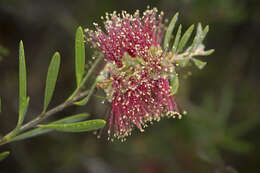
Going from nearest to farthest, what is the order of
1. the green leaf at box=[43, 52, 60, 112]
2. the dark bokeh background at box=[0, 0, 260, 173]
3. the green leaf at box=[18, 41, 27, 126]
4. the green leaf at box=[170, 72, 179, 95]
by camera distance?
the green leaf at box=[18, 41, 27, 126], the green leaf at box=[43, 52, 60, 112], the green leaf at box=[170, 72, 179, 95], the dark bokeh background at box=[0, 0, 260, 173]

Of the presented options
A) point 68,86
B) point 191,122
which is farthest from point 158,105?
point 68,86

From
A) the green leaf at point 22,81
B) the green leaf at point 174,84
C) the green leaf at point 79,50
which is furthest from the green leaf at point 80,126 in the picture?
the green leaf at point 174,84

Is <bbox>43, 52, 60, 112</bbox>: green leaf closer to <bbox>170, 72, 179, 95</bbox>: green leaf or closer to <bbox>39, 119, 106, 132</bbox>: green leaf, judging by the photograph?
<bbox>39, 119, 106, 132</bbox>: green leaf

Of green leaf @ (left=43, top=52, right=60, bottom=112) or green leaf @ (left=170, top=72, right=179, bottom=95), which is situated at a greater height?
green leaf @ (left=43, top=52, right=60, bottom=112)

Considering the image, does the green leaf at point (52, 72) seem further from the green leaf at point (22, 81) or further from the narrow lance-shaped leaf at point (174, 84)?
the narrow lance-shaped leaf at point (174, 84)

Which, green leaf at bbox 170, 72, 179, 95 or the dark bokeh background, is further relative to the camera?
the dark bokeh background

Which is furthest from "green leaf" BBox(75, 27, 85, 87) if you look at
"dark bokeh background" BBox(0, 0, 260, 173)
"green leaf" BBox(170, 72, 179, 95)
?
"dark bokeh background" BBox(0, 0, 260, 173)
